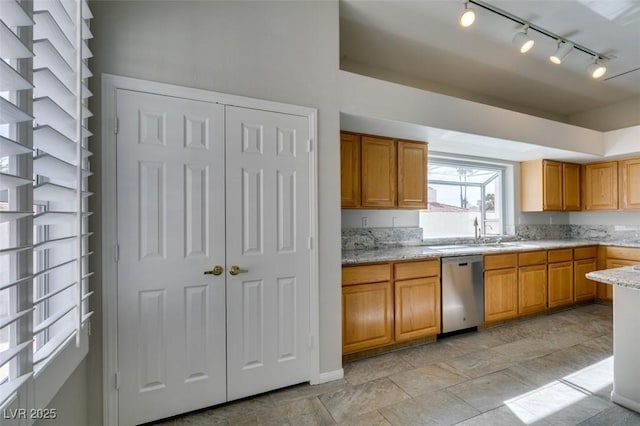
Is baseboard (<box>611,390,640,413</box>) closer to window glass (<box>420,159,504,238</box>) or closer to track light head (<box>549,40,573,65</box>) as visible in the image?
window glass (<box>420,159,504,238</box>)

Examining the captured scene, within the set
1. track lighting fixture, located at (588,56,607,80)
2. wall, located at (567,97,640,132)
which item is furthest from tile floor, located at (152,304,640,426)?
wall, located at (567,97,640,132)

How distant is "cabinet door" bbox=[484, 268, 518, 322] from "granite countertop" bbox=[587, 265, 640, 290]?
1.29 metres

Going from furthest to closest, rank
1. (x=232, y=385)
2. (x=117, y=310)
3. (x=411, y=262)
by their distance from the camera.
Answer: (x=411, y=262), (x=232, y=385), (x=117, y=310)

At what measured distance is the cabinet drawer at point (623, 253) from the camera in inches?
156

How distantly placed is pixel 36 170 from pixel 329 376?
2231mm

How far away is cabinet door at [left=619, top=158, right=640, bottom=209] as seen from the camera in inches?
167

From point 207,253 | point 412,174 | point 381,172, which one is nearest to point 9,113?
point 207,253

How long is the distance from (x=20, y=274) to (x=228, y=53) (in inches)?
68.7

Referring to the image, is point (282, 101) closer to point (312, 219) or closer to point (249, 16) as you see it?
point (249, 16)

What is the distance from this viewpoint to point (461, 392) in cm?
215

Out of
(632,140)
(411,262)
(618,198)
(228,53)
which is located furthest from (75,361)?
(618,198)

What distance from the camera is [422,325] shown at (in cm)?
293

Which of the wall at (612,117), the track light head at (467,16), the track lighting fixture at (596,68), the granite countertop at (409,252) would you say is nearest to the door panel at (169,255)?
the granite countertop at (409,252)

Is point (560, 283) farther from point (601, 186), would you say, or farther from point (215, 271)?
point (215, 271)
